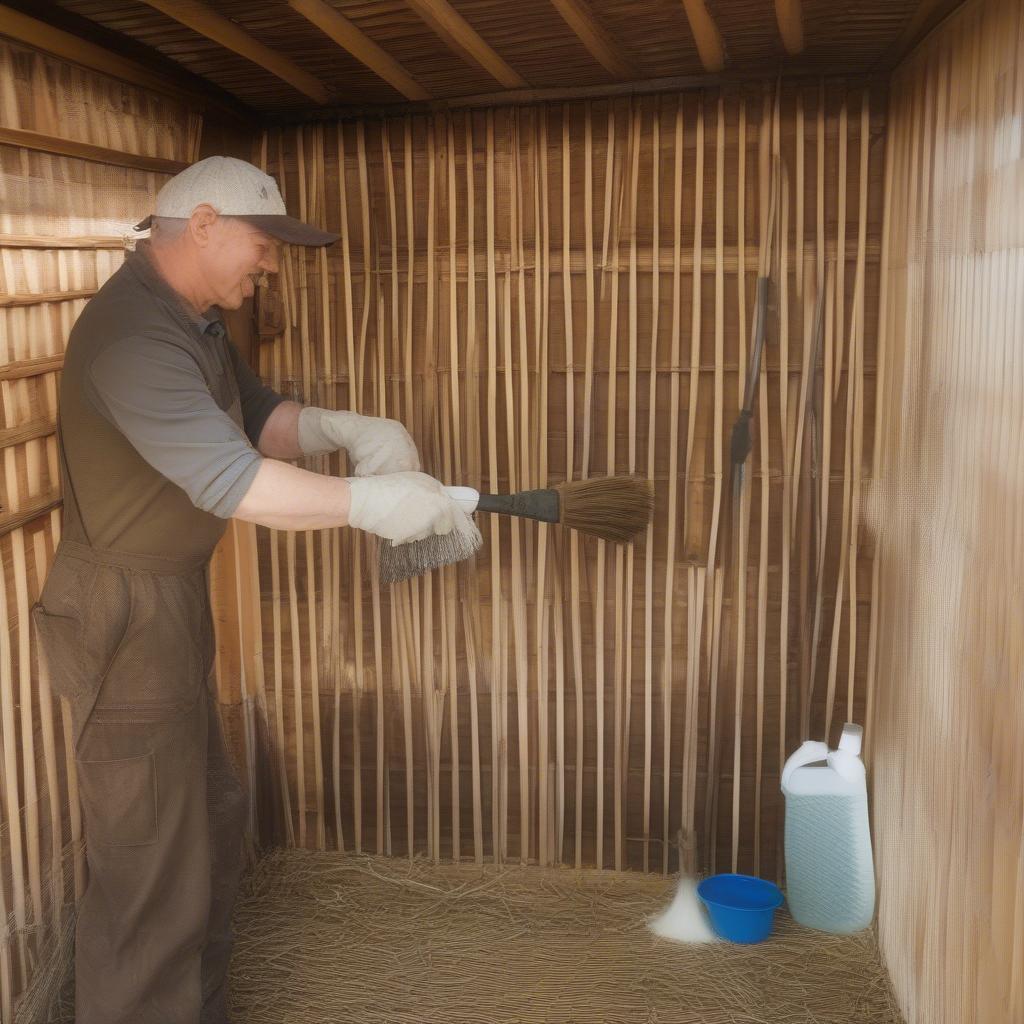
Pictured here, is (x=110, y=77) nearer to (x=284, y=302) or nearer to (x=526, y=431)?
(x=284, y=302)

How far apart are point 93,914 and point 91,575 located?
728 mm

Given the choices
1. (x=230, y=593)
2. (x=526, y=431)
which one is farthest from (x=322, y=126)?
(x=230, y=593)

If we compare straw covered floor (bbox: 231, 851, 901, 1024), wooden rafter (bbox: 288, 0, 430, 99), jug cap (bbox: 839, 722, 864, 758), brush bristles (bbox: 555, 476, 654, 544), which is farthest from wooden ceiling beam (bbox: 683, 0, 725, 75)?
straw covered floor (bbox: 231, 851, 901, 1024)

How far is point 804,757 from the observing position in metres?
2.99

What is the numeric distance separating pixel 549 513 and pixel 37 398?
1167 mm

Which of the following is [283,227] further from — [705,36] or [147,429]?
[705,36]

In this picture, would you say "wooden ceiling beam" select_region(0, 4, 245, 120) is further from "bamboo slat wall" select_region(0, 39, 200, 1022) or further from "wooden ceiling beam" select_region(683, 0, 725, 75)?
"wooden ceiling beam" select_region(683, 0, 725, 75)

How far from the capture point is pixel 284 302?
3275 mm

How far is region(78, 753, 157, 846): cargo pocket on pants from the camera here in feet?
7.64

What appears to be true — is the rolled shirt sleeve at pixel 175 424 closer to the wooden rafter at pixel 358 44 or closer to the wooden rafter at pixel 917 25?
the wooden rafter at pixel 358 44

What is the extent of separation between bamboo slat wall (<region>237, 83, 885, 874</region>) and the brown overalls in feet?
3.10

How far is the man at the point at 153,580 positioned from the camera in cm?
228

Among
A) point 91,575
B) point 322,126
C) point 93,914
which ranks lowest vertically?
point 93,914

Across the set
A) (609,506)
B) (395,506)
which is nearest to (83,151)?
(395,506)
